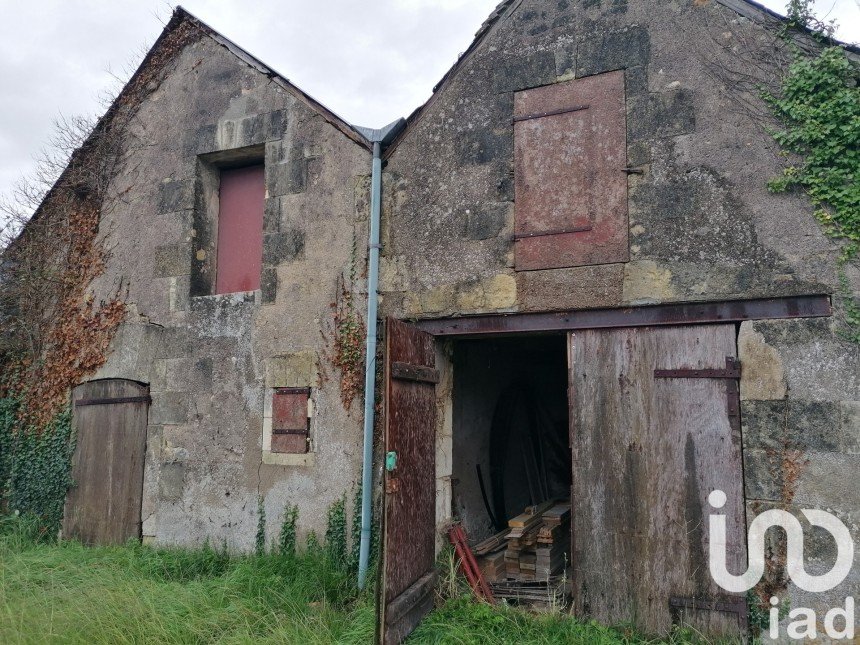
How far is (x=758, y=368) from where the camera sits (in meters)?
4.29

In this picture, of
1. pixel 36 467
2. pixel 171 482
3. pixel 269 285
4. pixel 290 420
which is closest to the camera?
Answer: pixel 290 420

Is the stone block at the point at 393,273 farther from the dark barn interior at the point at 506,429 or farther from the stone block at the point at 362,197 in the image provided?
the dark barn interior at the point at 506,429

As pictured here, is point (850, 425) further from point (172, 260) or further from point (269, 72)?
point (172, 260)

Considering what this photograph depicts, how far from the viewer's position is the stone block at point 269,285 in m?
6.06

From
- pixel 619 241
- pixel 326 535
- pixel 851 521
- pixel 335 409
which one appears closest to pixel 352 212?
pixel 335 409

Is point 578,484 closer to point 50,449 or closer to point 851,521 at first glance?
point 851,521

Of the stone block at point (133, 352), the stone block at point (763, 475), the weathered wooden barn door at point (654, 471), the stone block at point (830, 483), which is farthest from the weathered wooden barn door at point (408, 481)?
the stone block at point (133, 352)

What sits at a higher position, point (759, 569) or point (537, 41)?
point (537, 41)

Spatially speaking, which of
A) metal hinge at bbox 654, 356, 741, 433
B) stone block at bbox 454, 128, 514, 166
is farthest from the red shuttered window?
metal hinge at bbox 654, 356, 741, 433

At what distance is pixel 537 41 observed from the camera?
17.1 ft

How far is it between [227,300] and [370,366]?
1.76 meters

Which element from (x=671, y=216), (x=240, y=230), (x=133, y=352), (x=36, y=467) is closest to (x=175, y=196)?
(x=240, y=230)

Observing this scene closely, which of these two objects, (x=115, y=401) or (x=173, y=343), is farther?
(x=115, y=401)

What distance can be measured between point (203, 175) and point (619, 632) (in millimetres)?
5644
